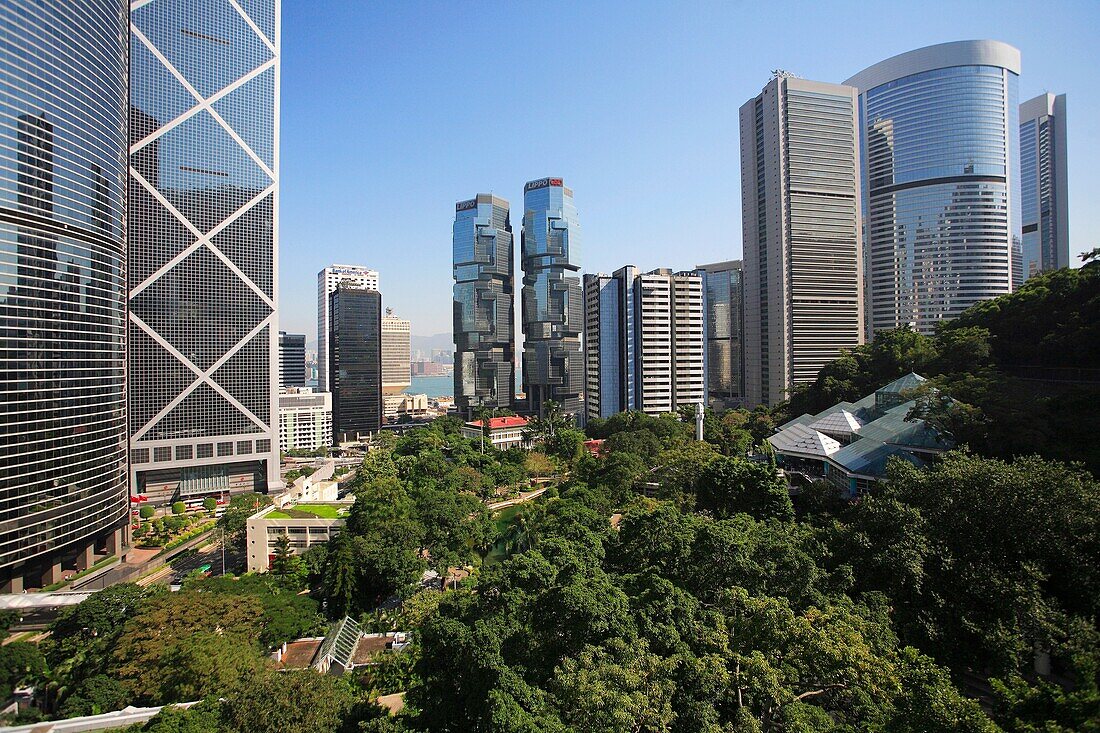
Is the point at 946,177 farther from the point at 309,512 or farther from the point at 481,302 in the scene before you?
the point at 309,512

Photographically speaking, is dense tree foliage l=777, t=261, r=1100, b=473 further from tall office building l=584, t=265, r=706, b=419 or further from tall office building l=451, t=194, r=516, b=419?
tall office building l=451, t=194, r=516, b=419

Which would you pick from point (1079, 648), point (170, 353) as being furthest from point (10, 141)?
point (1079, 648)

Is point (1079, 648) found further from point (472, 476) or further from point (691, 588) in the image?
point (472, 476)

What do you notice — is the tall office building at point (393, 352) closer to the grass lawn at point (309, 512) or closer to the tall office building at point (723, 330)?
the tall office building at point (723, 330)

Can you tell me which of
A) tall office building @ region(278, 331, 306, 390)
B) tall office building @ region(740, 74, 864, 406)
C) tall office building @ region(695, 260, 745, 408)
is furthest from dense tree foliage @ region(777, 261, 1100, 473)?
tall office building @ region(278, 331, 306, 390)

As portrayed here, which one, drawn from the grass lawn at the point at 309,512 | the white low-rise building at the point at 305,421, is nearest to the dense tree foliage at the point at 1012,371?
the grass lawn at the point at 309,512

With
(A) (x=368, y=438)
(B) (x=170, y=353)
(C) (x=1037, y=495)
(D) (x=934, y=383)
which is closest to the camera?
(C) (x=1037, y=495)
